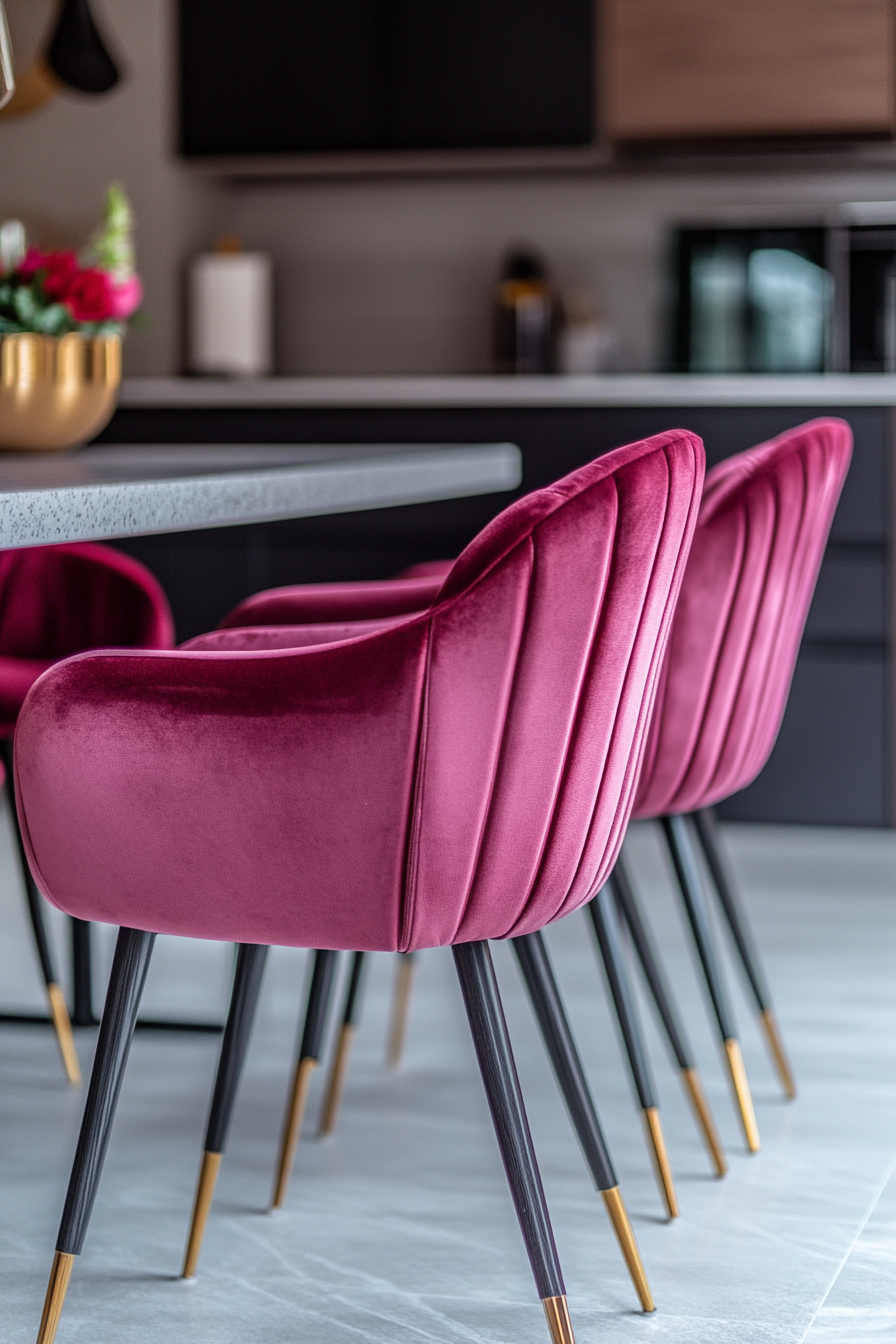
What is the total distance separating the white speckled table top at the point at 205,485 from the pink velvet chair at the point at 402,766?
5.1 inches

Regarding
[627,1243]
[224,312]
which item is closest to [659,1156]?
[627,1243]

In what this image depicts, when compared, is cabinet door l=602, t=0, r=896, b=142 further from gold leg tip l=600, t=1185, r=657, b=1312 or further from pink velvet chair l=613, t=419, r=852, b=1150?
gold leg tip l=600, t=1185, r=657, b=1312

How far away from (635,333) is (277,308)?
1023 millimetres

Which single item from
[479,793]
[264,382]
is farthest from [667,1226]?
[264,382]

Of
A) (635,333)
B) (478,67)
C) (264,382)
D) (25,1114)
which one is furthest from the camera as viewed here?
(635,333)

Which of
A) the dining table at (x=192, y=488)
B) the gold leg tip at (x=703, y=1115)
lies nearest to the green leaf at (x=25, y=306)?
the dining table at (x=192, y=488)

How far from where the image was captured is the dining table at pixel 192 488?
1.48m

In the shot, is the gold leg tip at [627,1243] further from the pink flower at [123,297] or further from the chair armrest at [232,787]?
the pink flower at [123,297]

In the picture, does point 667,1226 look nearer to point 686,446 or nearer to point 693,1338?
point 693,1338

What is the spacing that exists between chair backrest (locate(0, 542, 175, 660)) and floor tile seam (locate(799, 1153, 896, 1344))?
46.9 inches

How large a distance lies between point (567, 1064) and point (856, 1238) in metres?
0.48

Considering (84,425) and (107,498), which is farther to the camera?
(84,425)

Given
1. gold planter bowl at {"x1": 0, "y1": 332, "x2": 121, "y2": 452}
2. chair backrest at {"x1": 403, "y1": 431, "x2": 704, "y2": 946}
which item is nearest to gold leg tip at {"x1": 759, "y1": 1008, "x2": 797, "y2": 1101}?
chair backrest at {"x1": 403, "y1": 431, "x2": 704, "y2": 946}

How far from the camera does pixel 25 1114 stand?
2.21 m
